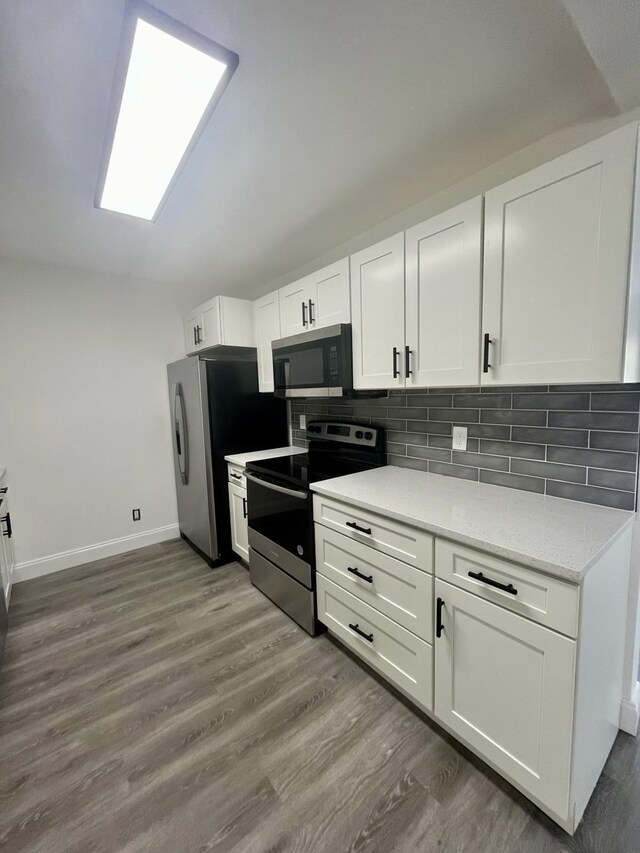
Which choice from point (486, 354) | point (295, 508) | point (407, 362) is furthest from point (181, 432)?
point (486, 354)

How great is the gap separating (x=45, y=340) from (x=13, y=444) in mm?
858

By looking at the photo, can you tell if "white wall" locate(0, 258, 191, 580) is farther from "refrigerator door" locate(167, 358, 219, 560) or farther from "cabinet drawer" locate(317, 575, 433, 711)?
"cabinet drawer" locate(317, 575, 433, 711)

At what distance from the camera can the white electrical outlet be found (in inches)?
73.1

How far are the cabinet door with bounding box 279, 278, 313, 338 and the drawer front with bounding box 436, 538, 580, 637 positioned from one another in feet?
5.56

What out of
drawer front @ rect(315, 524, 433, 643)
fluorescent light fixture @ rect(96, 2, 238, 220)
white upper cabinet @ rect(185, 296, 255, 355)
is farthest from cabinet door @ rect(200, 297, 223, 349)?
drawer front @ rect(315, 524, 433, 643)

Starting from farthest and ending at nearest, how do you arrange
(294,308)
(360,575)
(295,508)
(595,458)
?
(294,308) < (295,508) < (360,575) < (595,458)

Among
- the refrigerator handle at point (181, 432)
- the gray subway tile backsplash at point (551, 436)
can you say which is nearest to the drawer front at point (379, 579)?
the gray subway tile backsplash at point (551, 436)

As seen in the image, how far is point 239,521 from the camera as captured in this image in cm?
274

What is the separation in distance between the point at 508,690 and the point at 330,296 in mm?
2039

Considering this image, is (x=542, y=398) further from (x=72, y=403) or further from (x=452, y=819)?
(x=72, y=403)

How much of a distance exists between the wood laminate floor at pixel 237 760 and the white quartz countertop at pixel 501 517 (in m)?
0.90

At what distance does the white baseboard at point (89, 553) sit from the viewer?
2.80 meters

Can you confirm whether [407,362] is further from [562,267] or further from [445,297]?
[562,267]

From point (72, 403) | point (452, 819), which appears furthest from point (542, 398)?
point (72, 403)
